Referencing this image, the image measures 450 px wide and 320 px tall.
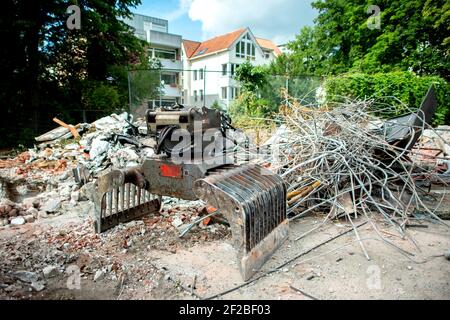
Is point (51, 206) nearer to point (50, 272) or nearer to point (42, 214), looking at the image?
point (42, 214)

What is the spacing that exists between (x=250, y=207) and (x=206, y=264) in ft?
2.22

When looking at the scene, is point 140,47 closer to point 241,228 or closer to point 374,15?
point 374,15

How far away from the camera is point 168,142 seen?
298 centimetres

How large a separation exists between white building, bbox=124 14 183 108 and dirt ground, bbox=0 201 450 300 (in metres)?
27.7

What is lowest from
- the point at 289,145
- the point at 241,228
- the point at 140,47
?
the point at 241,228

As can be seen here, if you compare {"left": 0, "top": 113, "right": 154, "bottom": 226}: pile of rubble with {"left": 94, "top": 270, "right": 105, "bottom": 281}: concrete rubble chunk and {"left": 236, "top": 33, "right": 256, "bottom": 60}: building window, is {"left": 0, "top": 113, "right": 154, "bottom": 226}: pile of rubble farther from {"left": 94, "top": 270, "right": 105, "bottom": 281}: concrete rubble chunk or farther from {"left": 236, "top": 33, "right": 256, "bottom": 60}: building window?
{"left": 236, "top": 33, "right": 256, "bottom": 60}: building window

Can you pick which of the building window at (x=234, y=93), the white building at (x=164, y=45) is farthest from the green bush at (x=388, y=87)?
the white building at (x=164, y=45)

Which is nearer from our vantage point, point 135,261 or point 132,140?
point 135,261

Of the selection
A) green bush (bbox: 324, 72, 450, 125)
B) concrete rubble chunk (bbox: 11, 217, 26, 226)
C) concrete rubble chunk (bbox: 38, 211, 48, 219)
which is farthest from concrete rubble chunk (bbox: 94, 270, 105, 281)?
green bush (bbox: 324, 72, 450, 125)

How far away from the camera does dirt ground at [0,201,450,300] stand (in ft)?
7.61

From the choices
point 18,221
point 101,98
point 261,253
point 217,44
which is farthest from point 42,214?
point 217,44
